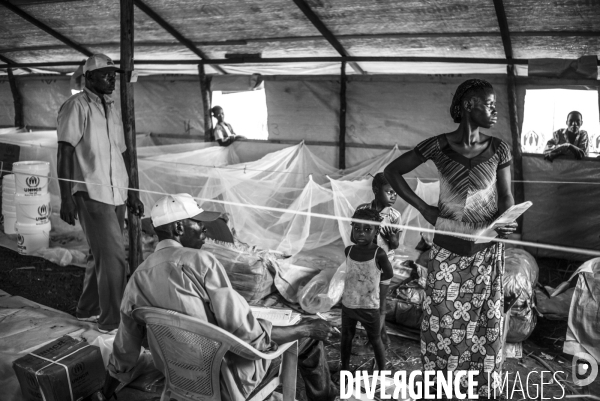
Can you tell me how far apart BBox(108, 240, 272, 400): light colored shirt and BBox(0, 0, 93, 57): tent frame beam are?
235 inches

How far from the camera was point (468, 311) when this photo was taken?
2.06m

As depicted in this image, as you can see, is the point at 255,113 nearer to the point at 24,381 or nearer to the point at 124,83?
the point at 124,83

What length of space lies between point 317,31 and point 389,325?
326 cm

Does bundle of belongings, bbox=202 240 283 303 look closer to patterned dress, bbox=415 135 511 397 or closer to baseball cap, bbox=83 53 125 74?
baseball cap, bbox=83 53 125 74

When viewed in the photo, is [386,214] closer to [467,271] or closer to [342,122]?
[467,271]

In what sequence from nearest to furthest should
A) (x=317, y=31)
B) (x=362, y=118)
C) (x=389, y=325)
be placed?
(x=389, y=325), (x=317, y=31), (x=362, y=118)

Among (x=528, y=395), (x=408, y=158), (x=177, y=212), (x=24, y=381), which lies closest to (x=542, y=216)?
(x=528, y=395)

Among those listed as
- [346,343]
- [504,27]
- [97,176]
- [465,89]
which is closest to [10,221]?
[97,176]

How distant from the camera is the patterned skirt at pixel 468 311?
6.73 feet

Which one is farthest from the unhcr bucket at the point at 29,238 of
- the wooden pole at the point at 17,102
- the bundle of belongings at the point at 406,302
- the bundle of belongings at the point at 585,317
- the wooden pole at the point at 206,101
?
the wooden pole at the point at 17,102

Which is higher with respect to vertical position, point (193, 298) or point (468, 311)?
point (193, 298)

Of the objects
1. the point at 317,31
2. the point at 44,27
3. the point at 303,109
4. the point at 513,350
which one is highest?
the point at 44,27

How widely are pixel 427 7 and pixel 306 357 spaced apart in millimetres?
3416

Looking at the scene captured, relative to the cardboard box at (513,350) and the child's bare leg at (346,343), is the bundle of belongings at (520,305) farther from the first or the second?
the child's bare leg at (346,343)
